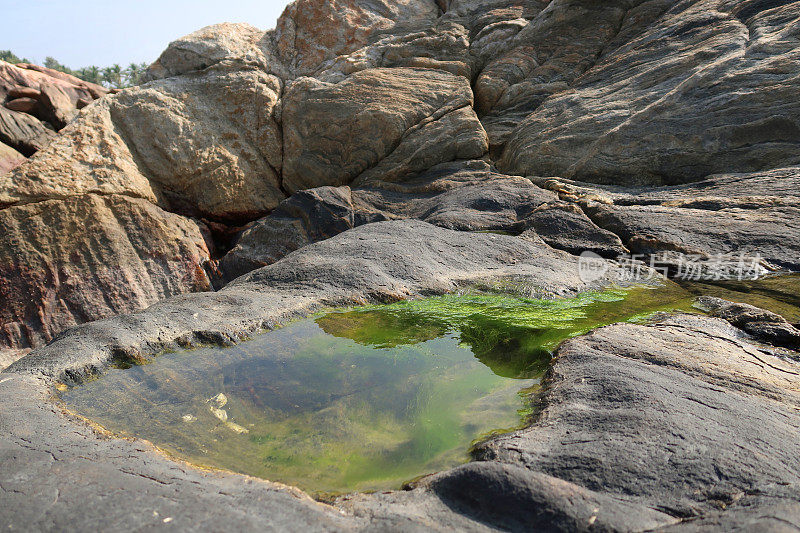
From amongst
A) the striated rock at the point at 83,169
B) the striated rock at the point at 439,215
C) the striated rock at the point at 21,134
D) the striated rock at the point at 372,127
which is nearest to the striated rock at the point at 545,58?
the striated rock at the point at 372,127

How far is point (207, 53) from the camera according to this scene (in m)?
12.5

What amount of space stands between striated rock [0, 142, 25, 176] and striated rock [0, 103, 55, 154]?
106 centimetres

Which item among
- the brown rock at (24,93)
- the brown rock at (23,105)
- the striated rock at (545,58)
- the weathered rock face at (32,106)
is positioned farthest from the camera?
the brown rock at (24,93)

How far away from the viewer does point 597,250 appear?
7.11 m

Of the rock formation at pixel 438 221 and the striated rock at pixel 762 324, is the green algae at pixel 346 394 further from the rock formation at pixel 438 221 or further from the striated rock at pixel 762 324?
the striated rock at pixel 762 324


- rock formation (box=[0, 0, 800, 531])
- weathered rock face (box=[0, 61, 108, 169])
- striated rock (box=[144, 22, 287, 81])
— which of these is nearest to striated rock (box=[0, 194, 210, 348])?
rock formation (box=[0, 0, 800, 531])

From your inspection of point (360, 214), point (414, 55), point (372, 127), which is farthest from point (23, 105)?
point (360, 214)

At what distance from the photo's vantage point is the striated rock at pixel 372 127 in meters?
11.0

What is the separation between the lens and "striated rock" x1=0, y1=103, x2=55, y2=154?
40.6ft

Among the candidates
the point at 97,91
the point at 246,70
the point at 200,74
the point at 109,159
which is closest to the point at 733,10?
the point at 246,70

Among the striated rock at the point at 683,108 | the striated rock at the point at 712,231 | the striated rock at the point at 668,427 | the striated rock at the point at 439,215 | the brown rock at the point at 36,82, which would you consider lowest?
the striated rock at the point at 668,427

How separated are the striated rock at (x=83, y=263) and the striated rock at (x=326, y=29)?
7.06 m

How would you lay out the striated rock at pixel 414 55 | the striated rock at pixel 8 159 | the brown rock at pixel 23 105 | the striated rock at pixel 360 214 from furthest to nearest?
the brown rock at pixel 23 105 < the striated rock at pixel 414 55 < the striated rock at pixel 8 159 < the striated rock at pixel 360 214

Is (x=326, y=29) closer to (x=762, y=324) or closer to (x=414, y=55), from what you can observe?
(x=414, y=55)
